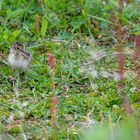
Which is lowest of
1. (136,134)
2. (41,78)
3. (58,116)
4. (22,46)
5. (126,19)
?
(136,134)

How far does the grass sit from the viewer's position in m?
4.29

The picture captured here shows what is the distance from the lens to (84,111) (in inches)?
178

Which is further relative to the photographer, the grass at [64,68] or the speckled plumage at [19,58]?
the speckled plumage at [19,58]

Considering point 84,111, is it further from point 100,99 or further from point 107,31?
point 107,31

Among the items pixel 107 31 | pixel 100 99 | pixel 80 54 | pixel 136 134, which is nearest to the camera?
pixel 136 134

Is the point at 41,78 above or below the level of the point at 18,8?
below

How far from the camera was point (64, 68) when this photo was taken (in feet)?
17.1

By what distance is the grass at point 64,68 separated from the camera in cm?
429

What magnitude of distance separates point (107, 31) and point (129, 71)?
0.78 metres

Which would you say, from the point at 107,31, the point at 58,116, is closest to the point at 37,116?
the point at 58,116

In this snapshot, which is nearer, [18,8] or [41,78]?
[41,78]

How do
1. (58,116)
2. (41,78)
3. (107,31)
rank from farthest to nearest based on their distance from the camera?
(107,31) < (41,78) < (58,116)

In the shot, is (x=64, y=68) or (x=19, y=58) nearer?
(x=19, y=58)

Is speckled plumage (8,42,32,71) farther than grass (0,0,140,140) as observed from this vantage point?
Yes
